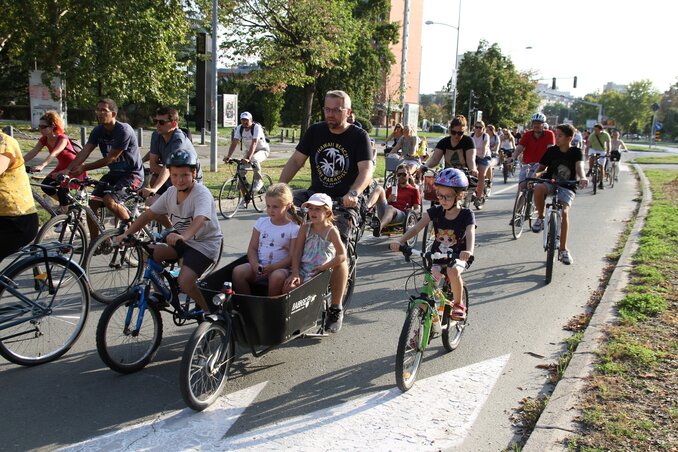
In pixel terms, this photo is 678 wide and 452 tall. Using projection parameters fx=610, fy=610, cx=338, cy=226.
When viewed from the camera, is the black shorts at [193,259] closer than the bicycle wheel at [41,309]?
No

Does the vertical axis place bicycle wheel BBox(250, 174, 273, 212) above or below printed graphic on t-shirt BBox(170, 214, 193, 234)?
below

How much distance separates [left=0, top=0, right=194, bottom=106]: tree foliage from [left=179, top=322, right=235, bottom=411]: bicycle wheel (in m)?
15.6

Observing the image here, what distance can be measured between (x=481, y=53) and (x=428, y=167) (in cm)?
5245

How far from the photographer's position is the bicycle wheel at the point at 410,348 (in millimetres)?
4117

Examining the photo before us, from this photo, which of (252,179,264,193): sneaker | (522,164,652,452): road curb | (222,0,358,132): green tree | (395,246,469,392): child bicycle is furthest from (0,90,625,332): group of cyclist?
(222,0,358,132): green tree

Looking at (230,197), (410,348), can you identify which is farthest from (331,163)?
(230,197)

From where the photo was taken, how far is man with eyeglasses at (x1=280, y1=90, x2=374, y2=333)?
17.1 ft

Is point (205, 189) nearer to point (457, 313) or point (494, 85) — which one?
point (457, 313)

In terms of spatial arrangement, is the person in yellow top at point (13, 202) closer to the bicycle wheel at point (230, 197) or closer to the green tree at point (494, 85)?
the bicycle wheel at point (230, 197)

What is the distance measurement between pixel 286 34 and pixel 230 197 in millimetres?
11838

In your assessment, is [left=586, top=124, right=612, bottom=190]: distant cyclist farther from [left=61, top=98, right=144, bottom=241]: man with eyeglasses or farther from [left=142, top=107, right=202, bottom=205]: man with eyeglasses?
[left=61, top=98, right=144, bottom=241]: man with eyeglasses

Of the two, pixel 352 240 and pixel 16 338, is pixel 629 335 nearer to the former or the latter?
pixel 352 240

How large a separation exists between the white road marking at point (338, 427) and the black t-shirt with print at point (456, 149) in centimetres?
553

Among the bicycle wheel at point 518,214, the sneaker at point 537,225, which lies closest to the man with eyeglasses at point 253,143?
the bicycle wheel at point 518,214
